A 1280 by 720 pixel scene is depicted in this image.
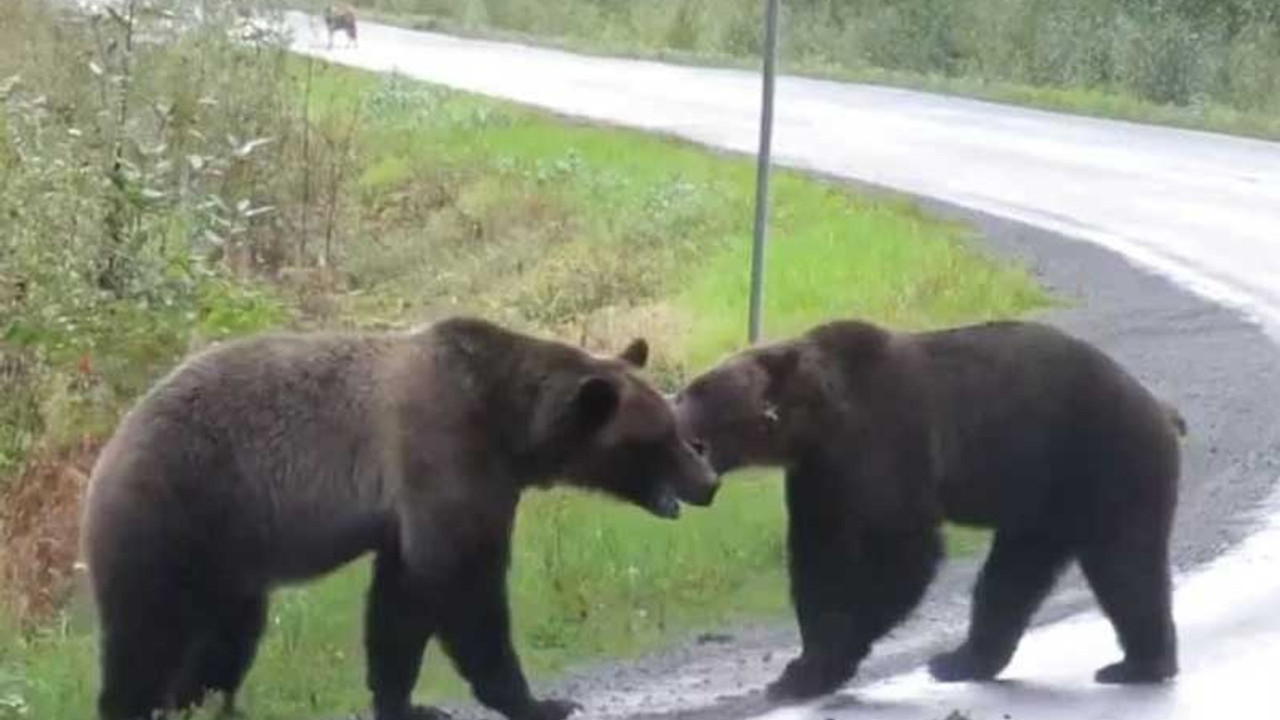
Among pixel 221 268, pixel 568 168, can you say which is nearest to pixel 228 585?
pixel 221 268

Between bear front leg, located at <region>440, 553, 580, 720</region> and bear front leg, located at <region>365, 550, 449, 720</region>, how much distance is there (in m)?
0.10

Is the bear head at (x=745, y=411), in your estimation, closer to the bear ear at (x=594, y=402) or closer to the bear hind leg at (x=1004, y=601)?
the bear ear at (x=594, y=402)

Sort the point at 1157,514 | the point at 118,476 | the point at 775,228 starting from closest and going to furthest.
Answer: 1. the point at 118,476
2. the point at 1157,514
3. the point at 775,228

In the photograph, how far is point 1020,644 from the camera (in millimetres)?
10961

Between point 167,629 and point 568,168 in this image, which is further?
point 568,168

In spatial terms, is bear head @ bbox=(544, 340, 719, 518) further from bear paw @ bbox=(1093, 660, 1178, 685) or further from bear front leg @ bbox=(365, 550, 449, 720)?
bear paw @ bbox=(1093, 660, 1178, 685)

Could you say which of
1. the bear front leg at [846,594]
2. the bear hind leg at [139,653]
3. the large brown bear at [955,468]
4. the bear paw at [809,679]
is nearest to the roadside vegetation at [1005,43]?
the large brown bear at [955,468]

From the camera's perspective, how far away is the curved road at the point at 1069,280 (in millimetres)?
10344

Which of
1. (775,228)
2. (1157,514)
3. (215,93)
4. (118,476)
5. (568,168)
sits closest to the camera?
(118,476)

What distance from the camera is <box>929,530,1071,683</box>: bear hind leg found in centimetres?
1041

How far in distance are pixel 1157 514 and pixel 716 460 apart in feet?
5.04

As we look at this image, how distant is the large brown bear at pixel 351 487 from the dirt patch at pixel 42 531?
8.09 feet

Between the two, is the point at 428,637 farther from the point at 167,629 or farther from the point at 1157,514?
the point at 1157,514

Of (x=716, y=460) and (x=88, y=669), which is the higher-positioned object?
(x=716, y=460)
